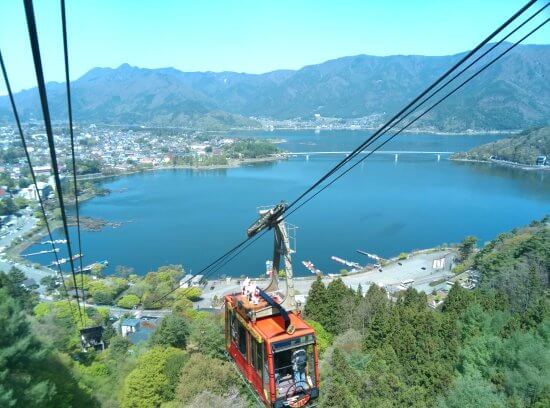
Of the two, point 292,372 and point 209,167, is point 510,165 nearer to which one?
point 209,167

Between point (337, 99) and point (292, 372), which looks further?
point (337, 99)

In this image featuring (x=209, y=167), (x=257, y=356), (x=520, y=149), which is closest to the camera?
(x=257, y=356)

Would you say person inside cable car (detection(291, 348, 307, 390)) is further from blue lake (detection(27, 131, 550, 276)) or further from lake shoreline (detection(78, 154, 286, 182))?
lake shoreline (detection(78, 154, 286, 182))

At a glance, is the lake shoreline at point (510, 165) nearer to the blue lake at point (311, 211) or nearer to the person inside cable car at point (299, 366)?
the blue lake at point (311, 211)

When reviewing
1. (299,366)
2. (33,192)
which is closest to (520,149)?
(33,192)

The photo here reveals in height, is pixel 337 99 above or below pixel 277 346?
above

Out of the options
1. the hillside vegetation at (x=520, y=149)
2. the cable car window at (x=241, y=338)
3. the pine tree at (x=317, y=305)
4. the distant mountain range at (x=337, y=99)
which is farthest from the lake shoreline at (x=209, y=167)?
the distant mountain range at (x=337, y=99)

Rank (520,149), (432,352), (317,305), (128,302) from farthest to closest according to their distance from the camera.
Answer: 1. (520,149)
2. (128,302)
3. (317,305)
4. (432,352)

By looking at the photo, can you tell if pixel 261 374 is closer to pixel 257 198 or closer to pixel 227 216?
pixel 227 216
